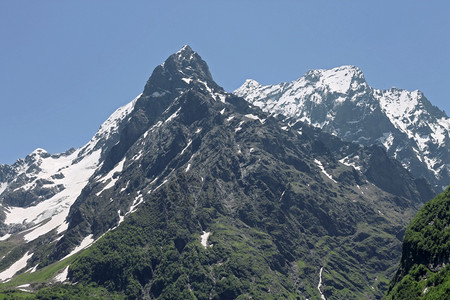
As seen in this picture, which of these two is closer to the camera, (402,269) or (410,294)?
(410,294)

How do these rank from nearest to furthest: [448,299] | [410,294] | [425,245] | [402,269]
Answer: [448,299] → [410,294] → [425,245] → [402,269]

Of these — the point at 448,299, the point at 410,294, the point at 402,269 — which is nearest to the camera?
the point at 448,299

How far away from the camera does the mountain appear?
15412cm

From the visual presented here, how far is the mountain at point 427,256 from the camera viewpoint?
506 ft

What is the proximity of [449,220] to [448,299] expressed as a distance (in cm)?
5240

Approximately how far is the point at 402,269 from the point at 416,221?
19.2 meters

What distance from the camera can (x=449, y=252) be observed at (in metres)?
164

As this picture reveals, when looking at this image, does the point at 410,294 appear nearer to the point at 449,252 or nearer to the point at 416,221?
the point at 449,252

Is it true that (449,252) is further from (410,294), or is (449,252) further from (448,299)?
(448,299)

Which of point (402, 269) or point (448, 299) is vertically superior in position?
point (402, 269)

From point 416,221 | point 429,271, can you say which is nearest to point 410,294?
point 429,271

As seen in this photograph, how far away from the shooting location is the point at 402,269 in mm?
189750

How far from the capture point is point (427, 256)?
574 feet

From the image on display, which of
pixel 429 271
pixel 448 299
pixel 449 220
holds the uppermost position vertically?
pixel 449 220
